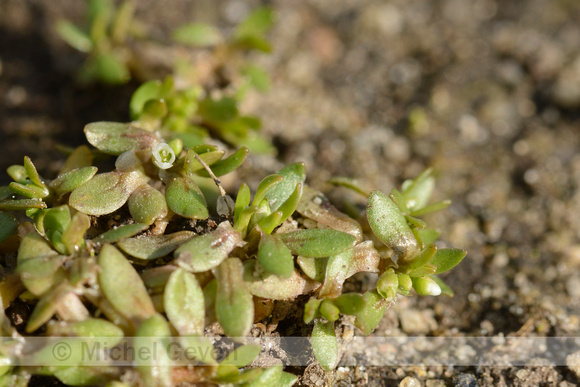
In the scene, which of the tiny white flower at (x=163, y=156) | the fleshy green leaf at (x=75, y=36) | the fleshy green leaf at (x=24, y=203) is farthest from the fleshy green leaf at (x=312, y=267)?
the fleshy green leaf at (x=75, y=36)

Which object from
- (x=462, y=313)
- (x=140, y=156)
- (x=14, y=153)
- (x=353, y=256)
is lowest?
(x=462, y=313)

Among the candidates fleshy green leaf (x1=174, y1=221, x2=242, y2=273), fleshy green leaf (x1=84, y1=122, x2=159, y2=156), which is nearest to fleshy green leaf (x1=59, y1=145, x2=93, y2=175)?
fleshy green leaf (x1=84, y1=122, x2=159, y2=156)

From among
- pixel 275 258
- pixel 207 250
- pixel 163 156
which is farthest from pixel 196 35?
pixel 275 258

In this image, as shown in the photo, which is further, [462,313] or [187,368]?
[462,313]

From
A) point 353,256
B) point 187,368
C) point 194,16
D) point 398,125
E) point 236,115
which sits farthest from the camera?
point 194,16

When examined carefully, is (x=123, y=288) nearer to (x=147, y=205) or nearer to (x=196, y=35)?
(x=147, y=205)

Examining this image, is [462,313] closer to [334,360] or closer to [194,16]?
[334,360]

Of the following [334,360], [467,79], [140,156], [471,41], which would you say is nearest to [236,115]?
[140,156]

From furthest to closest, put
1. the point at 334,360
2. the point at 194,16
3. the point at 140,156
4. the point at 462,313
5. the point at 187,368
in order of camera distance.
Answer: the point at 194,16
the point at 462,313
the point at 140,156
the point at 334,360
the point at 187,368
